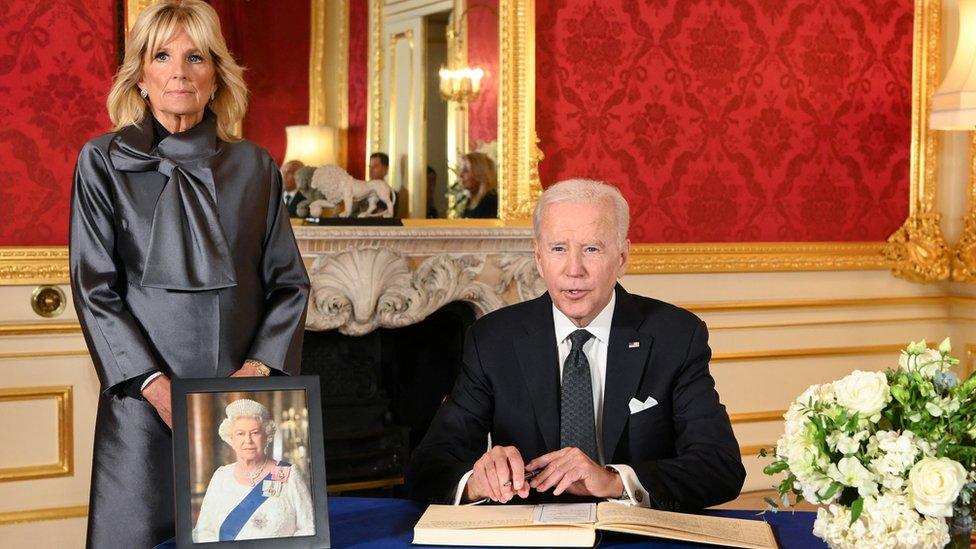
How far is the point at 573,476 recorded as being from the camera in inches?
80.4

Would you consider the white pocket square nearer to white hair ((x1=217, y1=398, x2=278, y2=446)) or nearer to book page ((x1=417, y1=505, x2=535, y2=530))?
book page ((x1=417, y1=505, x2=535, y2=530))

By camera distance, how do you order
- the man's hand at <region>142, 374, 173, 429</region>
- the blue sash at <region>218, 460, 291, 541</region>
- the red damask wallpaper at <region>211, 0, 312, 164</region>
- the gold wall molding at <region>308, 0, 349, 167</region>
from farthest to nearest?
the gold wall molding at <region>308, 0, 349, 167</region> < the red damask wallpaper at <region>211, 0, 312, 164</region> < the man's hand at <region>142, 374, 173, 429</region> < the blue sash at <region>218, 460, 291, 541</region>

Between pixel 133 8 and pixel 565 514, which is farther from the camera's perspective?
pixel 133 8

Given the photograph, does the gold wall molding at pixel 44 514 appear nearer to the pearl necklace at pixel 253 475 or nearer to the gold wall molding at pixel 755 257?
the gold wall molding at pixel 755 257

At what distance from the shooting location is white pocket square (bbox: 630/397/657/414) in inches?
94.7

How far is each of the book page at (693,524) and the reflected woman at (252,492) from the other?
18.5 inches

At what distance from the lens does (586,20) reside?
4.98 metres

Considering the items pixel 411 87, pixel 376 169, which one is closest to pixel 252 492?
pixel 376 169

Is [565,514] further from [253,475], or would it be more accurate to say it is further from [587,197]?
[587,197]

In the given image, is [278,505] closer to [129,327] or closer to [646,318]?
[129,327]

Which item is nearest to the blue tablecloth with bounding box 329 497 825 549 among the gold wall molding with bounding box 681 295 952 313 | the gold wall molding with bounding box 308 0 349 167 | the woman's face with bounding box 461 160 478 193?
the gold wall molding with bounding box 308 0 349 167

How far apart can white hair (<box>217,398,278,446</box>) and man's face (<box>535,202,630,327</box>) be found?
0.82m

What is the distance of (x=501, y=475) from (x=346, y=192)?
99.5 inches

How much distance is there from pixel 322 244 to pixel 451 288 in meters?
0.58
